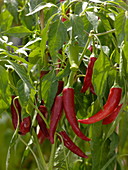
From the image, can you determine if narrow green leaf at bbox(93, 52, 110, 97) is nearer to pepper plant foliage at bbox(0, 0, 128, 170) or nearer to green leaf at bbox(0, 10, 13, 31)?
pepper plant foliage at bbox(0, 0, 128, 170)

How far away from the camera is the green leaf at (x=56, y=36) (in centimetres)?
100

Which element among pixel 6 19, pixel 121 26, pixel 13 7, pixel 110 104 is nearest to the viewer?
pixel 121 26

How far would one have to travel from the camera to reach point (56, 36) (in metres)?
1.00

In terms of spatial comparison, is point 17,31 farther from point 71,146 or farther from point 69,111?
point 71,146

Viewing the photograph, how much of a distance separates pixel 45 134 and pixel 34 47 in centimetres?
26

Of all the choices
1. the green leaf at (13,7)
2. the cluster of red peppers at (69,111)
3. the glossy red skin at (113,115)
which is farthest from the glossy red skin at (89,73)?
the green leaf at (13,7)

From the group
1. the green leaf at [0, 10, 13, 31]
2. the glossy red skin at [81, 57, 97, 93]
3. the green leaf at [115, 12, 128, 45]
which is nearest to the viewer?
the green leaf at [115, 12, 128, 45]

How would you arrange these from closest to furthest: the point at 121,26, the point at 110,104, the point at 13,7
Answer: the point at 121,26
the point at 110,104
the point at 13,7

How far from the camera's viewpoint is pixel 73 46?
100 cm

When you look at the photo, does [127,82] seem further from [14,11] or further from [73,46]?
[14,11]

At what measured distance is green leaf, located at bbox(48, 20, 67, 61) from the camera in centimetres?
100

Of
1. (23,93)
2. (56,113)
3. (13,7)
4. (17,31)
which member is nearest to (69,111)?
(56,113)

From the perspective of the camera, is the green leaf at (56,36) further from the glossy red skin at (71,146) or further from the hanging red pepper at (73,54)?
the glossy red skin at (71,146)

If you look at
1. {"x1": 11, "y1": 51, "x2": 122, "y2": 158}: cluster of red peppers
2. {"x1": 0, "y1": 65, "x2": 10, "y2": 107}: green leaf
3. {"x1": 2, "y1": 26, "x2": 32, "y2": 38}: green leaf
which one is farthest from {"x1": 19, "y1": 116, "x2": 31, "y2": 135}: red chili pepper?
{"x1": 2, "y1": 26, "x2": 32, "y2": 38}: green leaf
